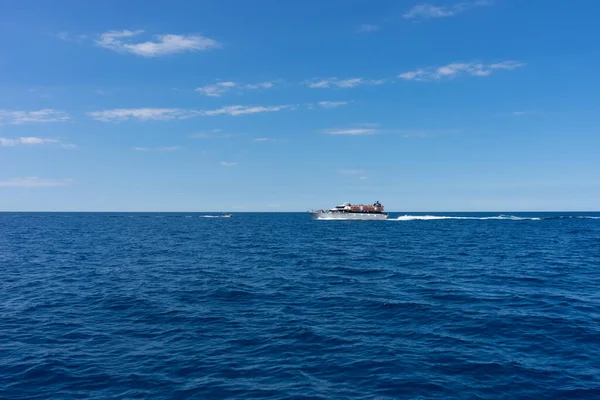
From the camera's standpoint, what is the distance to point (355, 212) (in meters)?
172

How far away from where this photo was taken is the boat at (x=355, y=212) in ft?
562

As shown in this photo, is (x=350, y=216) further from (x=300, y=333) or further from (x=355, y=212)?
(x=300, y=333)

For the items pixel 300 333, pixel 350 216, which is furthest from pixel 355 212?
pixel 300 333

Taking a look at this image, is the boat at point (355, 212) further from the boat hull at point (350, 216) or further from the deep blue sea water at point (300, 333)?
the deep blue sea water at point (300, 333)

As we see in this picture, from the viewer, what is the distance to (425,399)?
41.4 feet

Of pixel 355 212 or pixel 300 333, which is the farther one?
pixel 355 212

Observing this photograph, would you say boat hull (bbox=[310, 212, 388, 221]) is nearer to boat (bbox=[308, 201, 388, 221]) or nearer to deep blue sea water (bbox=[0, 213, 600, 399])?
boat (bbox=[308, 201, 388, 221])

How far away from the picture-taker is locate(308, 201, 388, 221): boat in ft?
562

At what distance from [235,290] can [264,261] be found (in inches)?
626

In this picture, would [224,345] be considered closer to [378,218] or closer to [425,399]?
[425,399]

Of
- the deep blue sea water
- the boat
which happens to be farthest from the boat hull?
the deep blue sea water

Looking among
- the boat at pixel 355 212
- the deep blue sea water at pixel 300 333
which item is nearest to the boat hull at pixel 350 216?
the boat at pixel 355 212

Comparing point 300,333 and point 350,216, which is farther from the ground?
point 350,216

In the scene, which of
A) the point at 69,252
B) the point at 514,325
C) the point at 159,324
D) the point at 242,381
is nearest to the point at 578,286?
the point at 514,325
